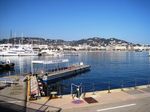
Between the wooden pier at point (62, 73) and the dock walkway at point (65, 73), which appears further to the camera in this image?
the dock walkway at point (65, 73)

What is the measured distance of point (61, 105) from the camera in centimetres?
2144

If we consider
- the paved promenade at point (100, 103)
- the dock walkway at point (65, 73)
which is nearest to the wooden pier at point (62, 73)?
the dock walkway at point (65, 73)

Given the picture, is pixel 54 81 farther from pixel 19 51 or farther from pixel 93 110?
pixel 19 51

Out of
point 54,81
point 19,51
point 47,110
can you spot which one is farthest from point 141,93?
point 19,51

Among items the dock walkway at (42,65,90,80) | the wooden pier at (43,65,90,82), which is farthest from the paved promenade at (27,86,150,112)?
the dock walkway at (42,65,90,80)

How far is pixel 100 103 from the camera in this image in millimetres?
22219

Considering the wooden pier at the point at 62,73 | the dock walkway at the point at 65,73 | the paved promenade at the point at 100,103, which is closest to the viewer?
the paved promenade at the point at 100,103

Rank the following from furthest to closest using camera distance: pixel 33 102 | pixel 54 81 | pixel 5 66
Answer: pixel 5 66 < pixel 54 81 < pixel 33 102

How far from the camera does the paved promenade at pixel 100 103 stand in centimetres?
2052

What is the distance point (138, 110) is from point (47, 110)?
7917mm

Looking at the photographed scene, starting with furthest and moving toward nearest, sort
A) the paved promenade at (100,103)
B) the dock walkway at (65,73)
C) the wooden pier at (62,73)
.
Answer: the dock walkway at (65,73)
the wooden pier at (62,73)
the paved promenade at (100,103)

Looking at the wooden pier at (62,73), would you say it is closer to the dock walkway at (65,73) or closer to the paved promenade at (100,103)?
the dock walkway at (65,73)

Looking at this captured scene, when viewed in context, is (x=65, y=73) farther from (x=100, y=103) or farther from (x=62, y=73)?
(x=100, y=103)

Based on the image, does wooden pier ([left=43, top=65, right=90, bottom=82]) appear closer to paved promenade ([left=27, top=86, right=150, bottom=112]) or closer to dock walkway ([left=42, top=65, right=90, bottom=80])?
dock walkway ([left=42, top=65, right=90, bottom=80])
